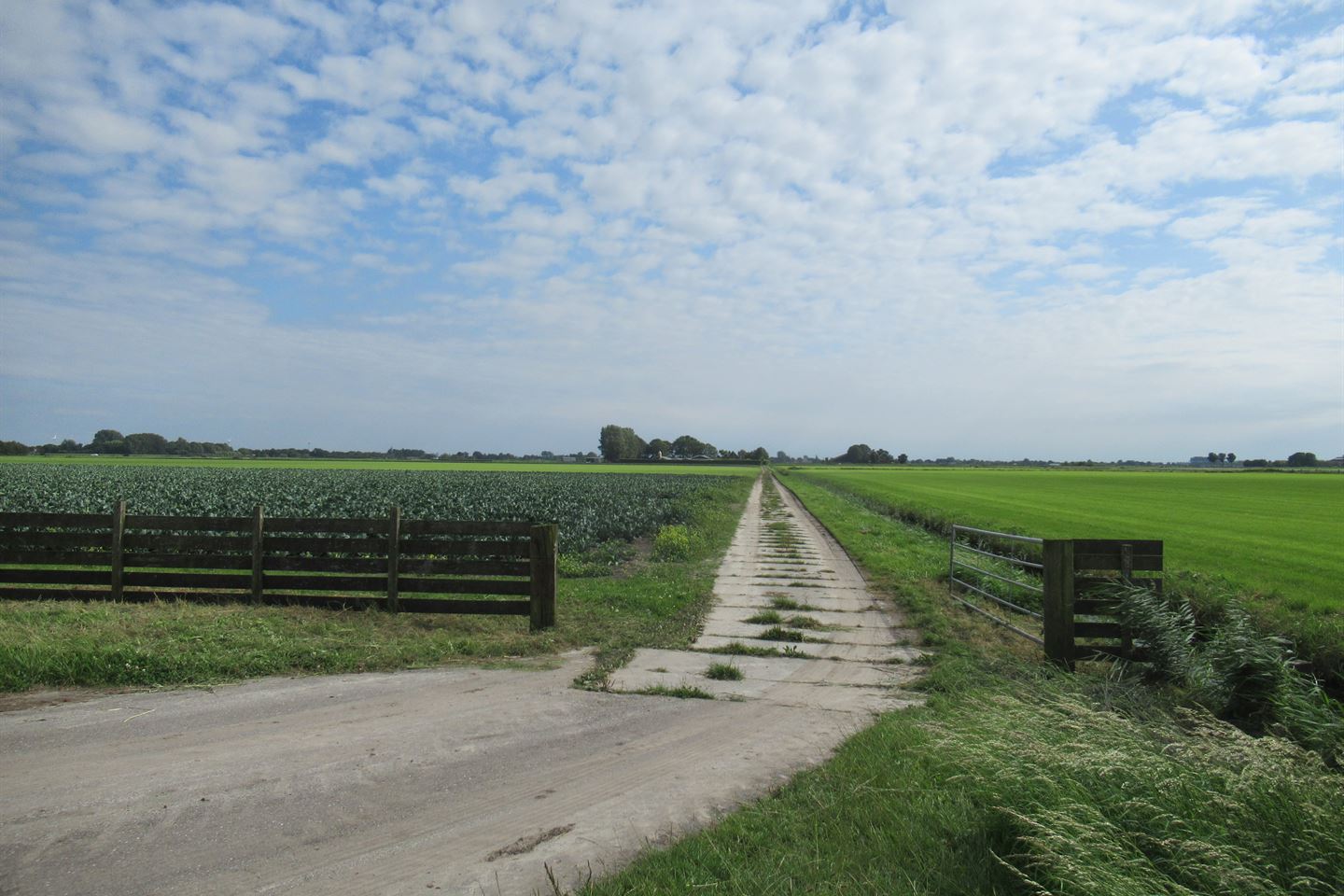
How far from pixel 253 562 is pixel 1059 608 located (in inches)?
383

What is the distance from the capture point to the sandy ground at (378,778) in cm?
364

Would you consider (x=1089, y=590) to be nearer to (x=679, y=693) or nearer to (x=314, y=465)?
(x=679, y=693)

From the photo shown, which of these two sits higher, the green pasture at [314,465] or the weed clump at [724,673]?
the green pasture at [314,465]

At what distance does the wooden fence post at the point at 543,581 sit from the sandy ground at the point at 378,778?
2.11m

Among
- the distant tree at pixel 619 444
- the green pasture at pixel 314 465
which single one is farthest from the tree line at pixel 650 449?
the green pasture at pixel 314 465

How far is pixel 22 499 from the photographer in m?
25.8

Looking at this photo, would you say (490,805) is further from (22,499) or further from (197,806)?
(22,499)

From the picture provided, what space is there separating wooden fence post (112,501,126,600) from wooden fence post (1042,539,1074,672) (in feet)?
37.5

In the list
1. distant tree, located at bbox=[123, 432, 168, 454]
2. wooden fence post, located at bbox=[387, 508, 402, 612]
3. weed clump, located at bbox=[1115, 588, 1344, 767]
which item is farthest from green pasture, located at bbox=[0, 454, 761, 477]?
weed clump, located at bbox=[1115, 588, 1344, 767]

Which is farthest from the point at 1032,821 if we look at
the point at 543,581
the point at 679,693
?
the point at 543,581

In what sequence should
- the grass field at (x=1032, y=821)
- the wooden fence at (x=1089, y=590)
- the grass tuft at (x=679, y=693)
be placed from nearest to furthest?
1. the grass field at (x=1032, y=821)
2. the grass tuft at (x=679, y=693)
3. the wooden fence at (x=1089, y=590)

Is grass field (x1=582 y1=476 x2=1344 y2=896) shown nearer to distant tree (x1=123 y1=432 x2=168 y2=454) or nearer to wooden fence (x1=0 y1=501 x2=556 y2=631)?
wooden fence (x1=0 y1=501 x2=556 y2=631)

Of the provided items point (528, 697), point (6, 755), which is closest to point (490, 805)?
point (528, 697)

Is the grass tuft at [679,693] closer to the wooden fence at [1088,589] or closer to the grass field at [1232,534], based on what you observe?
the wooden fence at [1088,589]
